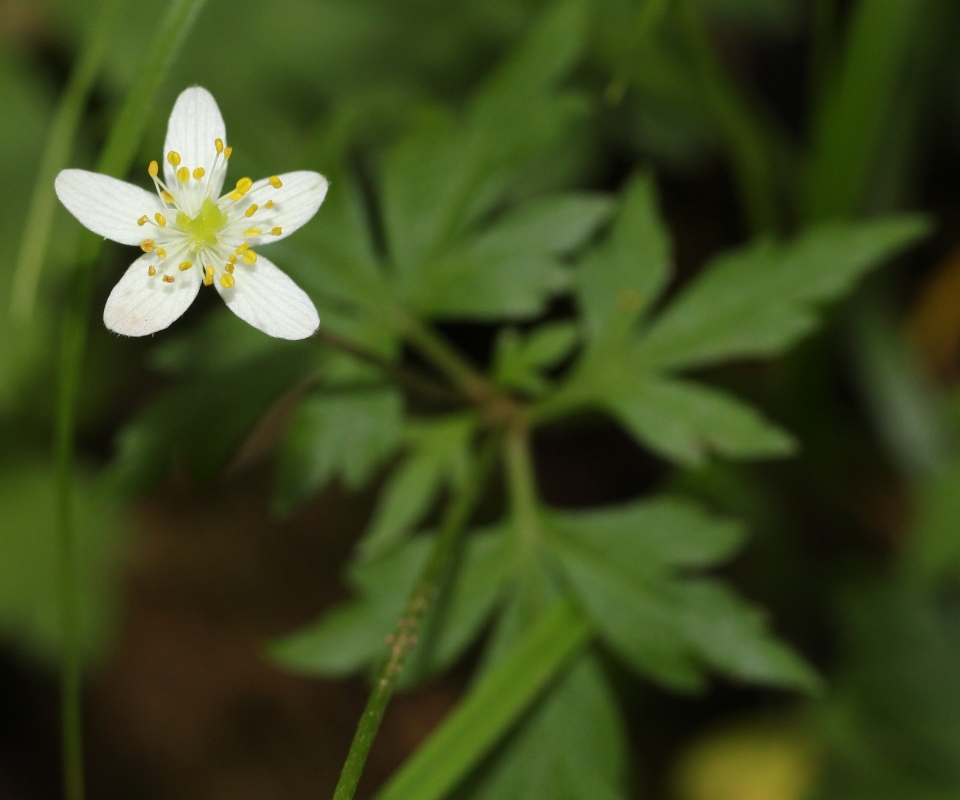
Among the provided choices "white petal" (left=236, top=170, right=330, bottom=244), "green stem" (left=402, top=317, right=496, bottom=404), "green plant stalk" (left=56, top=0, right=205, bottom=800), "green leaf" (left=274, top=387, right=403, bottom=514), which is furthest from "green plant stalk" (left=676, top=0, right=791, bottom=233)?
"green plant stalk" (left=56, top=0, right=205, bottom=800)

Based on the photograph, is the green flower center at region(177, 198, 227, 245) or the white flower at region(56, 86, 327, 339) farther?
the green flower center at region(177, 198, 227, 245)

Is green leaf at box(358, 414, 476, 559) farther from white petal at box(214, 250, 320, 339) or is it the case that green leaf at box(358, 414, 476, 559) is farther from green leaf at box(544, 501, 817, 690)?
white petal at box(214, 250, 320, 339)

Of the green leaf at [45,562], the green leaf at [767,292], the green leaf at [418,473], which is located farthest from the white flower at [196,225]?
the green leaf at [45,562]

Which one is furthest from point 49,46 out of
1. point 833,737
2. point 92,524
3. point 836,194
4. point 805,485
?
point 833,737

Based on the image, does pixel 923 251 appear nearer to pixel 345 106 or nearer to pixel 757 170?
pixel 757 170

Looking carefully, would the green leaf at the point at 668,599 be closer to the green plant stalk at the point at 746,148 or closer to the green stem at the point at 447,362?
the green stem at the point at 447,362

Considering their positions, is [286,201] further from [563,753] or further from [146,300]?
[563,753]
